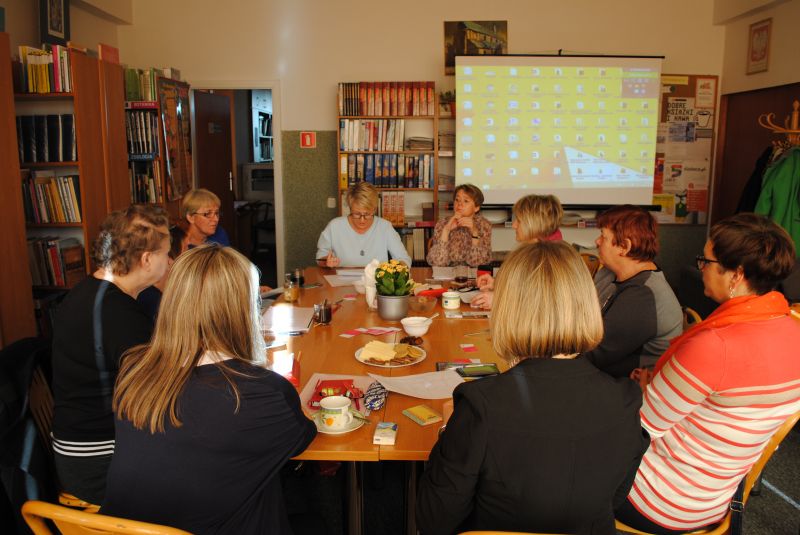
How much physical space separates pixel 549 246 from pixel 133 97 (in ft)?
14.1

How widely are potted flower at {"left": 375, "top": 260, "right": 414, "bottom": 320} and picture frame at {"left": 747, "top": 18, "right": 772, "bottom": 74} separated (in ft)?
13.4

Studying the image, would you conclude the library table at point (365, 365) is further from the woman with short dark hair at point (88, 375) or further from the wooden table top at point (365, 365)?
the woman with short dark hair at point (88, 375)

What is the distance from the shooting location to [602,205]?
5.70 m

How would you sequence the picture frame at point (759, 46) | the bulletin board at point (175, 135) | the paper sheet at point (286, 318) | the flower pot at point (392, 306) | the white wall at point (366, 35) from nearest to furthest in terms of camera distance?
the paper sheet at point (286, 318)
the flower pot at point (392, 306)
the bulletin board at point (175, 135)
the picture frame at point (759, 46)
the white wall at point (366, 35)

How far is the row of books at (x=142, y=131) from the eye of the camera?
15.9 feet

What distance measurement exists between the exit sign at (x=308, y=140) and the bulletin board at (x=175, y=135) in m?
1.00

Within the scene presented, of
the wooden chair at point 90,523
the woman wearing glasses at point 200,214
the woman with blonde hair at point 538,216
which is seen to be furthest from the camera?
the woman wearing glasses at point 200,214

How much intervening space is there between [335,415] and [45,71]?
3389 millimetres

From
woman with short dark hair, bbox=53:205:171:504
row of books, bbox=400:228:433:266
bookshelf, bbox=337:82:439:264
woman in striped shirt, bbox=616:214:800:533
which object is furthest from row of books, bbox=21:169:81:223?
woman in striped shirt, bbox=616:214:800:533

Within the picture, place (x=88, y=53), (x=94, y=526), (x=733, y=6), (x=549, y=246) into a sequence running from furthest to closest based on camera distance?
(x=733, y=6) → (x=88, y=53) → (x=549, y=246) → (x=94, y=526)

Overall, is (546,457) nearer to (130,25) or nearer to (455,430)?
(455,430)

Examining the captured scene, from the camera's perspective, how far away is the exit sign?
19.3 feet

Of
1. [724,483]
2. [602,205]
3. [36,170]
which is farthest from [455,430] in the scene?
[602,205]

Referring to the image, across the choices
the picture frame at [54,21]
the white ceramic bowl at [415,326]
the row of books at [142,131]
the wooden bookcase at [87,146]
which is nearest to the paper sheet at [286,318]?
the white ceramic bowl at [415,326]
